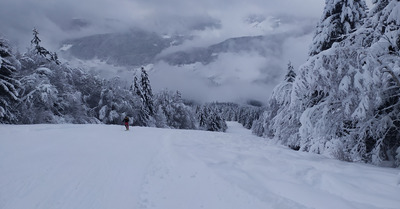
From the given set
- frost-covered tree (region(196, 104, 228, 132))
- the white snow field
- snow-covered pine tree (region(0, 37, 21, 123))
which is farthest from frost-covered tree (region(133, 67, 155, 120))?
the white snow field

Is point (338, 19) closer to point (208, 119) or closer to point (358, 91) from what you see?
point (358, 91)

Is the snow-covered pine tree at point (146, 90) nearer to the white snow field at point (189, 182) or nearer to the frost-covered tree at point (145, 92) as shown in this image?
the frost-covered tree at point (145, 92)

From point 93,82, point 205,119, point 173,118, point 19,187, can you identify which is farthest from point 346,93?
point 205,119

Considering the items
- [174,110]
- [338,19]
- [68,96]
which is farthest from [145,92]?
[338,19]

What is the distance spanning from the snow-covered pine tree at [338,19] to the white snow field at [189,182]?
25.5ft

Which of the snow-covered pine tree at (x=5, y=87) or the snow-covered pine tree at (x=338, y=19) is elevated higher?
the snow-covered pine tree at (x=338, y=19)

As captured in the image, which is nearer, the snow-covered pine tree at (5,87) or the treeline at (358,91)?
the treeline at (358,91)

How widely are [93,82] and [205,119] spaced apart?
27.5 meters

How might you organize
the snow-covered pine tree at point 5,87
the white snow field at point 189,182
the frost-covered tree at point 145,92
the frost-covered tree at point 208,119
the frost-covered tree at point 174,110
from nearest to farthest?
the white snow field at point 189,182 → the snow-covered pine tree at point 5,87 → the frost-covered tree at point 145,92 → the frost-covered tree at point 174,110 → the frost-covered tree at point 208,119

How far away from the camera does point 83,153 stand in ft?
29.1

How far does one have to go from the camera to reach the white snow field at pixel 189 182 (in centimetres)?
464

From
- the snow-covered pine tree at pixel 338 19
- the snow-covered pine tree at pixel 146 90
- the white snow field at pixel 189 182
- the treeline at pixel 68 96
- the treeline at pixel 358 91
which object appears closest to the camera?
the white snow field at pixel 189 182

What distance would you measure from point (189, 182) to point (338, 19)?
12.0 metres

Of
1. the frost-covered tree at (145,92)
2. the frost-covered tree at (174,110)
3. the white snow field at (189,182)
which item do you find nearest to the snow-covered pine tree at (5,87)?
the white snow field at (189,182)
